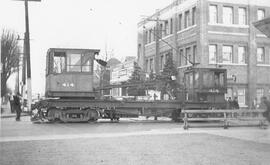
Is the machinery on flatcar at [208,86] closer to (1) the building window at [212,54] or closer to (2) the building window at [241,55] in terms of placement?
(1) the building window at [212,54]

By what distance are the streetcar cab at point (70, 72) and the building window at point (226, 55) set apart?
19.9m

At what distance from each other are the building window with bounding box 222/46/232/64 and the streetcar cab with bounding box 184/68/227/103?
14426 mm

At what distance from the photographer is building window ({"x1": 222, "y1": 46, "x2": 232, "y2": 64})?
3800 centimetres

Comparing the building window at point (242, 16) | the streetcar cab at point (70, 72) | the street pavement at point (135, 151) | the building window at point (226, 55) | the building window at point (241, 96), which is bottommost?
the street pavement at point (135, 151)

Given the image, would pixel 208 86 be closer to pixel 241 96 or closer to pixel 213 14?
pixel 241 96

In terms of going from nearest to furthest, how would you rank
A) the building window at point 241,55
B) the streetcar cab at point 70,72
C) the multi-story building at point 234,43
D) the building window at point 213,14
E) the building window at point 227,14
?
the streetcar cab at point 70,72 < the multi-story building at point 234,43 < the building window at point 213,14 < the building window at point 227,14 < the building window at point 241,55

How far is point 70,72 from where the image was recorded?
66.3 feet

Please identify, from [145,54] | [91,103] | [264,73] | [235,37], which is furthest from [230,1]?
[91,103]

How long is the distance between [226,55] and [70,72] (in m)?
21.2

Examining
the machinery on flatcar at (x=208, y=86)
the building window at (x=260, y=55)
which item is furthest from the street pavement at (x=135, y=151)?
the building window at (x=260, y=55)

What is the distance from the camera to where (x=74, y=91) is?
20.5m

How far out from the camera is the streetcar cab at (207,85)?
23406mm

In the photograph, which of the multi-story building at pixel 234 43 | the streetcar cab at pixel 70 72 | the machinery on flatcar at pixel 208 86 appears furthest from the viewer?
the multi-story building at pixel 234 43

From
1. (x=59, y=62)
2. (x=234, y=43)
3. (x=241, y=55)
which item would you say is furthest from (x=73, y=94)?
(x=241, y=55)
